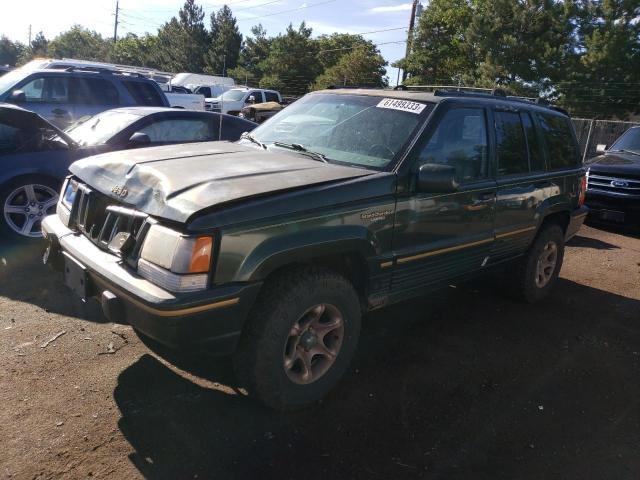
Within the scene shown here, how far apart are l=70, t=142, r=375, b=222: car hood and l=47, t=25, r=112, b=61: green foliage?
257 ft

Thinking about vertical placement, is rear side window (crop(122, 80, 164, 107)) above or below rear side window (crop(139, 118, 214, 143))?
above

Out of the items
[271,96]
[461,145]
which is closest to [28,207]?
[461,145]

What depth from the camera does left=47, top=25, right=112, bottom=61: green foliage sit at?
75500 mm

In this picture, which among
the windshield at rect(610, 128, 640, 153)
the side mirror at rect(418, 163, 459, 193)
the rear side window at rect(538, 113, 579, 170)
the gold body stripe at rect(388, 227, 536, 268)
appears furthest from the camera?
the windshield at rect(610, 128, 640, 153)

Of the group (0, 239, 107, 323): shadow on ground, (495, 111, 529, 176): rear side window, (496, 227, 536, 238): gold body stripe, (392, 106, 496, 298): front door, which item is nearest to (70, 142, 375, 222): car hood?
(392, 106, 496, 298): front door

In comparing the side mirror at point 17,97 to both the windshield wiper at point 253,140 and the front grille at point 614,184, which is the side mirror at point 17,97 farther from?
the front grille at point 614,184

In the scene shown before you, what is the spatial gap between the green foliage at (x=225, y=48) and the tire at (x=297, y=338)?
6358cm

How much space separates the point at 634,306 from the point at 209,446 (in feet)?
15.0

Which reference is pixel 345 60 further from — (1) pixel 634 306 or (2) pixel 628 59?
(1) pixel 634 306

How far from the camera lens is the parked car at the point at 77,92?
28.3 feet

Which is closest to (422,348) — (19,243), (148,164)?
(148,164)

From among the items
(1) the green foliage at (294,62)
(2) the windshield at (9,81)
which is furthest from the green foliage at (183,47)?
(2) the windshield at (9,81)

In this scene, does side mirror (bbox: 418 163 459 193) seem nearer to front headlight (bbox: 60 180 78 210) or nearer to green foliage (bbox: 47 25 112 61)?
front headlight (bbox: 60 180 78 210)

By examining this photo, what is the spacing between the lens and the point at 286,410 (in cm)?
301
